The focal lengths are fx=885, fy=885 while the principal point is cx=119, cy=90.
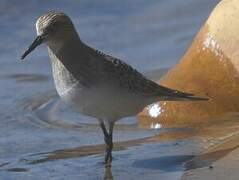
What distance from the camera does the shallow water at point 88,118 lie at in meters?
7.20

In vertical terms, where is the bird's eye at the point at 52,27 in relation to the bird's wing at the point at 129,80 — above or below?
above

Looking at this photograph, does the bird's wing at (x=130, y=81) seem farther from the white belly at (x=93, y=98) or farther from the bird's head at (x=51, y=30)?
the bird's head at (x=51, y=30)

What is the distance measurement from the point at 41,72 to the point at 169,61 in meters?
1.56

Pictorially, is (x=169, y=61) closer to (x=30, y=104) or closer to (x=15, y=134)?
(x=30, y=104)

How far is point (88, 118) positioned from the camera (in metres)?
8.83

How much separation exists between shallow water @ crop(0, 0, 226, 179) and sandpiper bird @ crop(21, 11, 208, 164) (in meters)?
0.42

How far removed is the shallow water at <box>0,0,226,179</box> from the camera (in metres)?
7.20

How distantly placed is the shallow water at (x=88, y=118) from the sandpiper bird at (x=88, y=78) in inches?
16.7

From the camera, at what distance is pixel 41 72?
10750 millimetres

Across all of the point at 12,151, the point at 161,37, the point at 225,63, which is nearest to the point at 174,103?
Result: the point at 225,63

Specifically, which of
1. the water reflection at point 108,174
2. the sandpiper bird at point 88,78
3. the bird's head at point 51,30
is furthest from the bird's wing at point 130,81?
the water reflection at point 108,174

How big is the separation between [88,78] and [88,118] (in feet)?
6.39

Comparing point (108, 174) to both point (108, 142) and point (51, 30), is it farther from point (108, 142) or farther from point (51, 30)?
point (51, 30)

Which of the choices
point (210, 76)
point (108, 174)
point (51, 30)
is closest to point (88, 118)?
point (210, 76)
